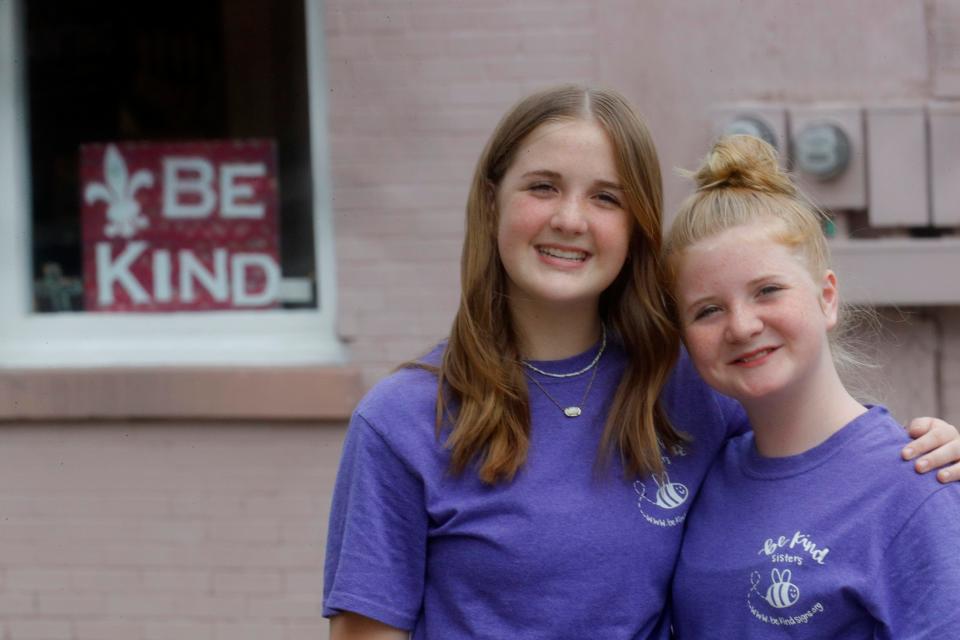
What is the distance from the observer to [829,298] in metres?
2.23

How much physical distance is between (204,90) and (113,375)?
1084 mm

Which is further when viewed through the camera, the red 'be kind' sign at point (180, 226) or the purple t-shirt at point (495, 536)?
the red 'be kind' sign at point (180, 226)

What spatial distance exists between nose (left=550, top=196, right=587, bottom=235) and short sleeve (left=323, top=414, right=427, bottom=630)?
0.46 metres

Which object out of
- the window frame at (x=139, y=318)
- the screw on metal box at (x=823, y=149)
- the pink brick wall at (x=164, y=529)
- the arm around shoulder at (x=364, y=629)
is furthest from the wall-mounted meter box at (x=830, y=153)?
the arm around shoulder at (x=364, y=629)

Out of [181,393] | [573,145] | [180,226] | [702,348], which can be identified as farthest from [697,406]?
[180,226]

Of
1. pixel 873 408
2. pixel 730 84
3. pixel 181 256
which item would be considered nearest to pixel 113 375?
pixel 181 256

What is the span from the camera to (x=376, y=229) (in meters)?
4.23

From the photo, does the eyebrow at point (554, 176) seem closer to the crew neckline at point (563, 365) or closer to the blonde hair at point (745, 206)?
the blonde hair at point (745, 206)

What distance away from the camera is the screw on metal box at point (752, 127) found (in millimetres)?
4067

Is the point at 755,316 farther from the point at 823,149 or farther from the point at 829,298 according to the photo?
the point at 823,149

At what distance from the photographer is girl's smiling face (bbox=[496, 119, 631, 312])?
2182mm

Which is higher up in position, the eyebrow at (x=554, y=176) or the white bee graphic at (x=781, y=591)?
the eyebrow at (x=554, y=176)

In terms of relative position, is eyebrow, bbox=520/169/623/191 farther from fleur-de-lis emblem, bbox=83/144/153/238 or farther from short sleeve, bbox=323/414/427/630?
fleur-de-lis emblem, bbox=83/144/153/238

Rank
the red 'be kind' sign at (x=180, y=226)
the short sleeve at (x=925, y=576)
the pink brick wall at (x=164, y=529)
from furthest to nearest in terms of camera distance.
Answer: the red 'be kind' sign at (x=180, y=226)
the pink brick wall at (x=164, y=529)
the short sleeve at (x=925, y=576)
